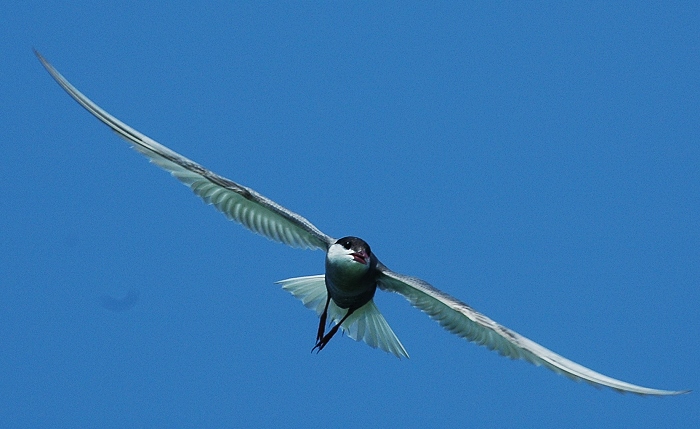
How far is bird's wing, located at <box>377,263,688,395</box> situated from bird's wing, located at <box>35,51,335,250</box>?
0.80m

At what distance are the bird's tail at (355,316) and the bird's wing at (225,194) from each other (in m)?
0.38

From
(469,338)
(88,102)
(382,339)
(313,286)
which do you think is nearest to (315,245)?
(313,286)

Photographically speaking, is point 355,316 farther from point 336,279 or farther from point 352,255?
point 352,255

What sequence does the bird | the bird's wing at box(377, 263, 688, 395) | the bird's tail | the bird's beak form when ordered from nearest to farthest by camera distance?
the bird's wing at box(377, 263, 688, 395), the bird, the bird's beak, the bird's tail

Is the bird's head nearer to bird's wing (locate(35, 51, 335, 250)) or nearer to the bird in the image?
the bird

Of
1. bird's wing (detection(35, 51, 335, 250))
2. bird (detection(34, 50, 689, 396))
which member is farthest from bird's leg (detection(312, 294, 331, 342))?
bird's wing (detection(35, 51, 335, 250))

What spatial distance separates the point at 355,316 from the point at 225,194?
1587 mm

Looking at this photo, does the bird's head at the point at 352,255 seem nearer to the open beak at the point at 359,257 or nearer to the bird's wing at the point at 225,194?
the open beak at the point at 359,257

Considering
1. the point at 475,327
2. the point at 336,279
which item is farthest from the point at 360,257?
the point at 475,327

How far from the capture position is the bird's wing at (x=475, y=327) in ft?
24.9

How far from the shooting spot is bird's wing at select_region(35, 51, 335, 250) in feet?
28.8

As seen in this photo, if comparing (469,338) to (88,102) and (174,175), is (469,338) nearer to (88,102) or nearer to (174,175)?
(174,175)

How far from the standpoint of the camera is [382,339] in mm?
9477

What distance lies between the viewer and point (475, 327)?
8930mm
